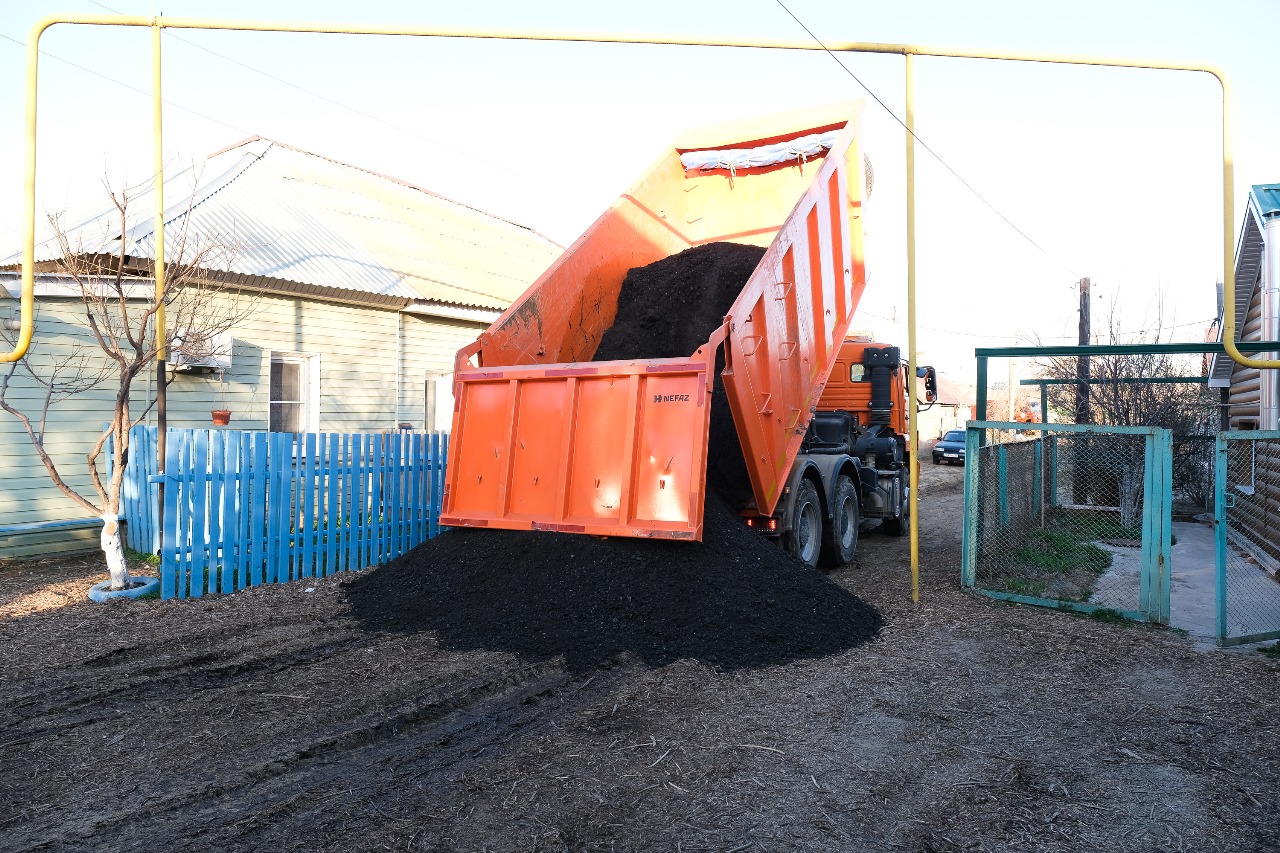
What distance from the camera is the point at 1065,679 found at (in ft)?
19.6

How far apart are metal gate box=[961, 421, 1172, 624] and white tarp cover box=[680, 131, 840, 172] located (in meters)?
3.83

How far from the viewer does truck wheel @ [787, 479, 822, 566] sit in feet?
28.4

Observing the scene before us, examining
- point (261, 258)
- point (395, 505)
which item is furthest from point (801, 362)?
point (261, 258)

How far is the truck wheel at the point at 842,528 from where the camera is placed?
31.9 ft

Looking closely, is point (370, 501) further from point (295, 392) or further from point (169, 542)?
point (295, 392)

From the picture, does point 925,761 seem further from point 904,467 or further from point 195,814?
point 904,467

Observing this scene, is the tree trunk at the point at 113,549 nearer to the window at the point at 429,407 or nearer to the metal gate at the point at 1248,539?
the window at the point at 429,407

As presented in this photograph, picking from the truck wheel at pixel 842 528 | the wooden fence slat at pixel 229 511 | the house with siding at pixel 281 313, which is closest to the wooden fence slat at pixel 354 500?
the wooden fence slat at pixel 229 511

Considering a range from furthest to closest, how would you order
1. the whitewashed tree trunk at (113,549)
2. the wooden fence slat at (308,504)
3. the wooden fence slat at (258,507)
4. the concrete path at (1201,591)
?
the wooden fence slat at (308,504) < the wooden fence slat at (258,507) < the whitewashed tree trunk at (113,549) < the concrete path at (1201,591)

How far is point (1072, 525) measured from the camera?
1371 centimetres

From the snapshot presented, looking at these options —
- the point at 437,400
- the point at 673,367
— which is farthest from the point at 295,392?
the point at 673,367

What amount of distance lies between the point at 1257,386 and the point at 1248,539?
2267mm

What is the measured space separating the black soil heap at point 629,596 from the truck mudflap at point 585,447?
0.22 metres

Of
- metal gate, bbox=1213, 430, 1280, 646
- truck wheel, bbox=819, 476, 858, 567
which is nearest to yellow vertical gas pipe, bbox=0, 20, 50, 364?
truck wheel, bbox=819, 476, 858, 567
